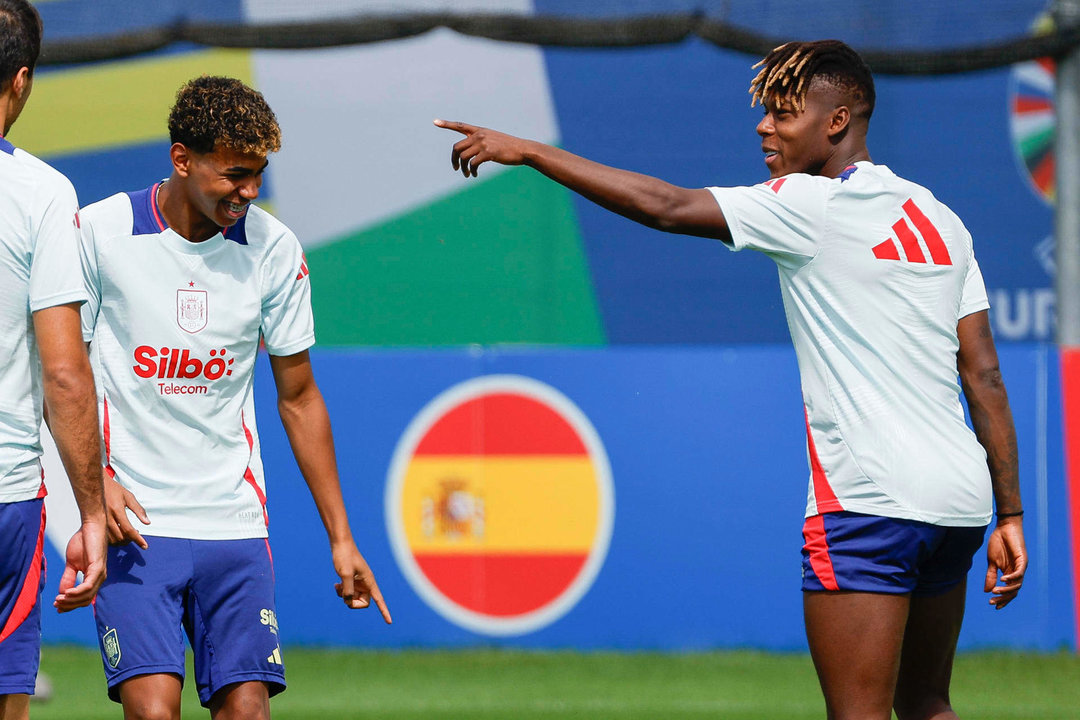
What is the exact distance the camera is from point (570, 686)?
6641 mm

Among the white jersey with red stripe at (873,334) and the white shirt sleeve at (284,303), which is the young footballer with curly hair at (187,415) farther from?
the white jersey with red stripe at (873,334)

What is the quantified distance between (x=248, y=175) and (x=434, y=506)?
3.84 metres

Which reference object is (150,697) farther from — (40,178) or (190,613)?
(40,178)

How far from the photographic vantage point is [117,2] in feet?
34.1

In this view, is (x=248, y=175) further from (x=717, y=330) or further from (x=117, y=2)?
(x=117, y=2)

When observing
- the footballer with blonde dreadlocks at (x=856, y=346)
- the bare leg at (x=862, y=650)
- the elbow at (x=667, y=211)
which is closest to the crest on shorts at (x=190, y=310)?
the footballer with blonde dreadlocks at (x=856, y=346)

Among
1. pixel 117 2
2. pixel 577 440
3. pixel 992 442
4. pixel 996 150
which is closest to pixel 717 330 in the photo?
pixel 996 150

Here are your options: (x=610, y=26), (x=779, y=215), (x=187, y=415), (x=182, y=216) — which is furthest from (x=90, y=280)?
(x=610, y=26)

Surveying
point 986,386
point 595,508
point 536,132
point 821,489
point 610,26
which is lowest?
point 595,508

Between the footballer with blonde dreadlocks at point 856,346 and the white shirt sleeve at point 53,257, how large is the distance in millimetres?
867

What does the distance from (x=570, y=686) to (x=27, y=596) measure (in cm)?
381

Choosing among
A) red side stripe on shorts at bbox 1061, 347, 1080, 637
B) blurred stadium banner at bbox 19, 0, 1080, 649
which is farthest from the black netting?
red side stripe on shorts at bbox 1061, 347, 1080, 637

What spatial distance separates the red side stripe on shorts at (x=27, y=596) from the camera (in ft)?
10.4

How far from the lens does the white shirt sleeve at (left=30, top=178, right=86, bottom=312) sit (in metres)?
3.07
